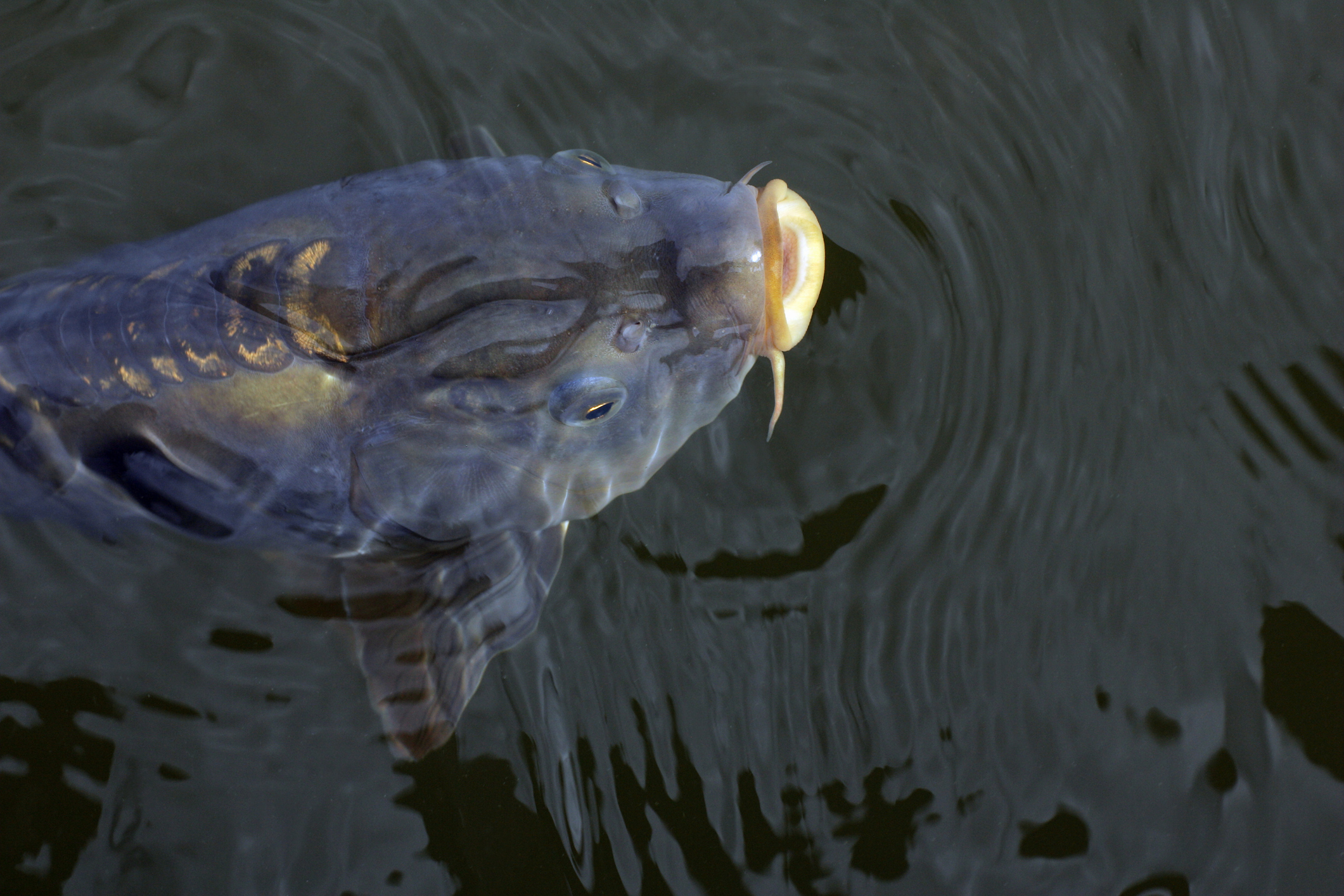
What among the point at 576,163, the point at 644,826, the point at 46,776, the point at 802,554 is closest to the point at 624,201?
the point at 576,163

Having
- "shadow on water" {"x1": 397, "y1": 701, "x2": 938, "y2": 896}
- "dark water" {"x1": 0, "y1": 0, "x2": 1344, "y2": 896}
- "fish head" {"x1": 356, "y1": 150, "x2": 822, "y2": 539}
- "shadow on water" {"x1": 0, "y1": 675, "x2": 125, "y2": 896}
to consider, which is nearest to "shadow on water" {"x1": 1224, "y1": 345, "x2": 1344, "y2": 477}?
"dark water" {"x1": 0, "y1": 0, "x2": 1344, "y2": 896}

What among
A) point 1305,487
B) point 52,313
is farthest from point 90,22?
point 1305,487

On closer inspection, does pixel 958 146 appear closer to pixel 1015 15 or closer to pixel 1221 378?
pixel 1015 15

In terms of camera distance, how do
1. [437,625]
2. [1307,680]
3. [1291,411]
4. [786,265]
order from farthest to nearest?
[1291,411]
[1307,680]
[437,625]
[786,265]

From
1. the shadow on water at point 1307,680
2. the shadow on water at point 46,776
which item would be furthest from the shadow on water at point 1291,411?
the shadow on water at point 46,776

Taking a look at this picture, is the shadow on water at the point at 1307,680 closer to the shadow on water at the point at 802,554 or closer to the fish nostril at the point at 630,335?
the shadow on water at the point at 802,554

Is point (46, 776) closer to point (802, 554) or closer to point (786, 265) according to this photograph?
point (802, 554)
